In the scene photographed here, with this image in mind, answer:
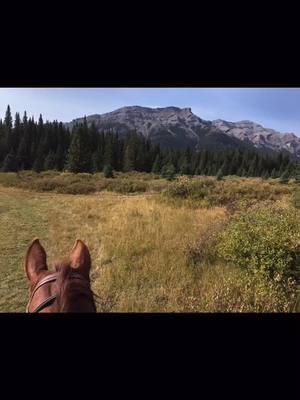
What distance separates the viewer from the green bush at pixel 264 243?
11.2 feet

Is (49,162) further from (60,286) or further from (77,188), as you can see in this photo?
(60,286)

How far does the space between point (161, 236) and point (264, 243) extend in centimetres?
104

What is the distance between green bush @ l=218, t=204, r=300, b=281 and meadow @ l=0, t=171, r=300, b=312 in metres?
0.01

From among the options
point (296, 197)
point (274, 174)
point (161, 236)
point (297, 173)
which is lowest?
point (161, 236)

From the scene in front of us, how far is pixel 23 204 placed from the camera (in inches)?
142

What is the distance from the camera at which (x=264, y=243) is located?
3490 mm

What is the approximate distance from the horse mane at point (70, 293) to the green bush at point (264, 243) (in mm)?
2162

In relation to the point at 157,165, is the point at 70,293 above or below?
below

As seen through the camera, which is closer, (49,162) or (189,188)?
(49,162)

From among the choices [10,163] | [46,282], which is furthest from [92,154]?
[46,282]

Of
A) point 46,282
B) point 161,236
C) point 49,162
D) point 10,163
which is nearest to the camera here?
point 46,282

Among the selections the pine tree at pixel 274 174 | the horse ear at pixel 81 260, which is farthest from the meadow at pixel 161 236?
the horse ear at pixel 81 260
